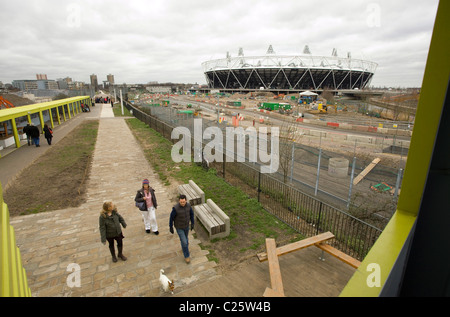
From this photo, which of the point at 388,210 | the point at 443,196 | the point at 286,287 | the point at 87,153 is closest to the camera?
the point at 443,196

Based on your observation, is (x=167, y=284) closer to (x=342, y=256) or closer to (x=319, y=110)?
(x=342, y=256)

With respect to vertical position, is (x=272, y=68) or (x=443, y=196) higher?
(x=272, y=68)

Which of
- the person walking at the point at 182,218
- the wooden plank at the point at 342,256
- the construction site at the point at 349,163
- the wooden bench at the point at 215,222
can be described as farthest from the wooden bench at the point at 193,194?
the wooden plank at the point at 342,256

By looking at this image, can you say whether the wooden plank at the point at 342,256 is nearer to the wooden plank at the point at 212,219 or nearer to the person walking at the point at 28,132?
the wooden plank at the point at 212,219

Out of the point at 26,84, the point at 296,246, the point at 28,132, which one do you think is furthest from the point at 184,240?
the point at 26,84

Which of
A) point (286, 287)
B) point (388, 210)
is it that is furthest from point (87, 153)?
point (388, 210)

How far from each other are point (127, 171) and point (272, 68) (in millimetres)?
87573

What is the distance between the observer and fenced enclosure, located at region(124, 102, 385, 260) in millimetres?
5871

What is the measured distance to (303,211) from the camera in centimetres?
744

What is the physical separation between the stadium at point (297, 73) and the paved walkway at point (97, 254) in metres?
90.3

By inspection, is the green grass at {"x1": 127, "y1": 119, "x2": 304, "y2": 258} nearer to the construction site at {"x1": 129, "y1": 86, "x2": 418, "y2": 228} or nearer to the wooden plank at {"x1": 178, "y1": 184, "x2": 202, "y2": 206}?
the wooden plank at {"x1": 178, "y1": 184, "x2": 202, "y2": 206}

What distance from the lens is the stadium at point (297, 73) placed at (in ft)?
292

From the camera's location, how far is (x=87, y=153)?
14.0 m
